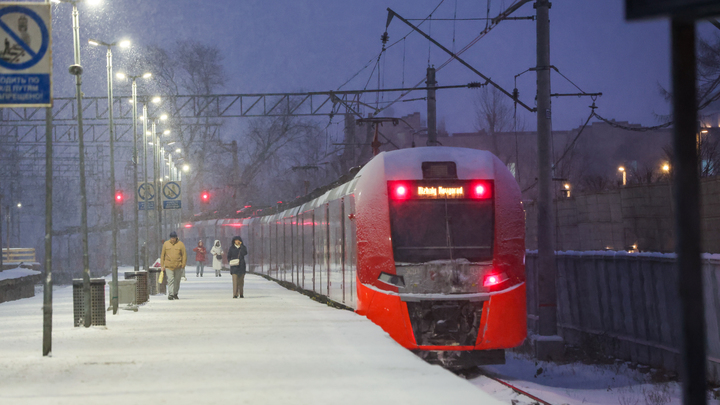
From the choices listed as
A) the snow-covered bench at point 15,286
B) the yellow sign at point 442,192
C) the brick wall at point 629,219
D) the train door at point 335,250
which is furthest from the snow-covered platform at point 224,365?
the snow-covered bench at point 15,286

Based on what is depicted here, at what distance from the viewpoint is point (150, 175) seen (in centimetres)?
9831

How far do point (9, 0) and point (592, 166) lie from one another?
2640 inches

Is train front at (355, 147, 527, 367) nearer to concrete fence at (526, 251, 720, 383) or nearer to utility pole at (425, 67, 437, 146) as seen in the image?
concrete fence at (526, 251, 720, 383)

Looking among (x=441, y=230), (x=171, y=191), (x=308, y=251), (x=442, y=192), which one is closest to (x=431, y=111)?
(x=308, y=251)

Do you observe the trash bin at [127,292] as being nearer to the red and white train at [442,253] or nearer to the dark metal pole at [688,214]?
the red and white train at [442,253]

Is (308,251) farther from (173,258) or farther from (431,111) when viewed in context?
(431,111)

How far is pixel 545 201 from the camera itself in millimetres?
16203

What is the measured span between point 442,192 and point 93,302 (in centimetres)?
629

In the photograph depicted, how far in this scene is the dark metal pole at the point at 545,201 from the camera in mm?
16172

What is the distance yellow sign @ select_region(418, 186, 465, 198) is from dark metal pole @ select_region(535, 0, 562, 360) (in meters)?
3.03

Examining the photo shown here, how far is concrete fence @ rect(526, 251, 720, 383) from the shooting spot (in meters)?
12.8

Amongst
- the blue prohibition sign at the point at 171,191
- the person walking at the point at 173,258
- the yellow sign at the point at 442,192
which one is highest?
the blue prohibition sign at the point at 171,191

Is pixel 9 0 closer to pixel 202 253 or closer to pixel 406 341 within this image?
pixel 406 341

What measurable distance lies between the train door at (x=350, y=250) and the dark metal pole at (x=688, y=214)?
1142 centimetres
